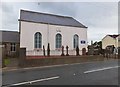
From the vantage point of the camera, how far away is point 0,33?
152ft

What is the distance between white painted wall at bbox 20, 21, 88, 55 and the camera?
37.4 meters

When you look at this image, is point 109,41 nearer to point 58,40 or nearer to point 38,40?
point 58,40

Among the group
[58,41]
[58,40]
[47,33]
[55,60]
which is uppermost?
[47,33]

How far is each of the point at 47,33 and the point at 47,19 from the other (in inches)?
126

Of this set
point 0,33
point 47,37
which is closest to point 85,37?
point 47,37

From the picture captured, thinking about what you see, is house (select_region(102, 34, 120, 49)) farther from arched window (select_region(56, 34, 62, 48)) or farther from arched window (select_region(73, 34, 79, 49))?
arched window (select_region(56, 34, 62, 48))

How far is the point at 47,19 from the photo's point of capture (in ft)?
138

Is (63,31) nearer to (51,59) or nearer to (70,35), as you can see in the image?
(70,35)

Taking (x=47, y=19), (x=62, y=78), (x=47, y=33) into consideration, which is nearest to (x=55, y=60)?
(x=62, y=78)

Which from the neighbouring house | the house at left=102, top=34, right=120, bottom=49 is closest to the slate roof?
the neighbouring house

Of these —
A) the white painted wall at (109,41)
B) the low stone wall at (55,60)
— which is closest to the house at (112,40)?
the white painted wall at (109,41)

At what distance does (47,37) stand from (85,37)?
26.1ft

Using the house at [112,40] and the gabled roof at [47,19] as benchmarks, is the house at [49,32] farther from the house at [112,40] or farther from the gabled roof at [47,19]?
the house at [112,40]

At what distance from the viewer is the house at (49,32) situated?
37.6 m
